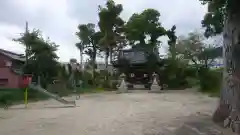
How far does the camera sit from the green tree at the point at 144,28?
3772 centimetres

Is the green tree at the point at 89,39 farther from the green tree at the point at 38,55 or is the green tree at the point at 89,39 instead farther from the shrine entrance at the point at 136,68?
the green tree at the point at 38,55

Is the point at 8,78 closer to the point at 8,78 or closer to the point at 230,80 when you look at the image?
the point at 8,78

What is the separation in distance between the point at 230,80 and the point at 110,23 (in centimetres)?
2972

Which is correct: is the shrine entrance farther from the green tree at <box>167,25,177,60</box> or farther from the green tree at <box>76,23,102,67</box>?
the green tree at <box>76,23,102,67</box>

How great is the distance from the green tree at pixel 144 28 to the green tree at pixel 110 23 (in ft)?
3.73

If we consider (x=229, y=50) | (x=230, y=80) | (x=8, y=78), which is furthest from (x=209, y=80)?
(x=230, y=80)

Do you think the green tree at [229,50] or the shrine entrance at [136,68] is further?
the shrine entrance at [136,68]

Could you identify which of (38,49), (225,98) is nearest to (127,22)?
(38,49)

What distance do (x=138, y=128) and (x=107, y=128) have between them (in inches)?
35.3

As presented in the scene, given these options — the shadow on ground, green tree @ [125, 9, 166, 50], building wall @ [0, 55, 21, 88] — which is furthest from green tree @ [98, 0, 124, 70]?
the shadow on ground

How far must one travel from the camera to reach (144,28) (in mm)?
37844

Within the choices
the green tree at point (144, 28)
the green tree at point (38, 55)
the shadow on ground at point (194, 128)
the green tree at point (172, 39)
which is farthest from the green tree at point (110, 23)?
the shadow on ground at point (194, 128)

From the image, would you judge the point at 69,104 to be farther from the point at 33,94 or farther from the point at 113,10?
the point at 113,10

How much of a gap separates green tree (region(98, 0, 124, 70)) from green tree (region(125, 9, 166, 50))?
1137 mm
